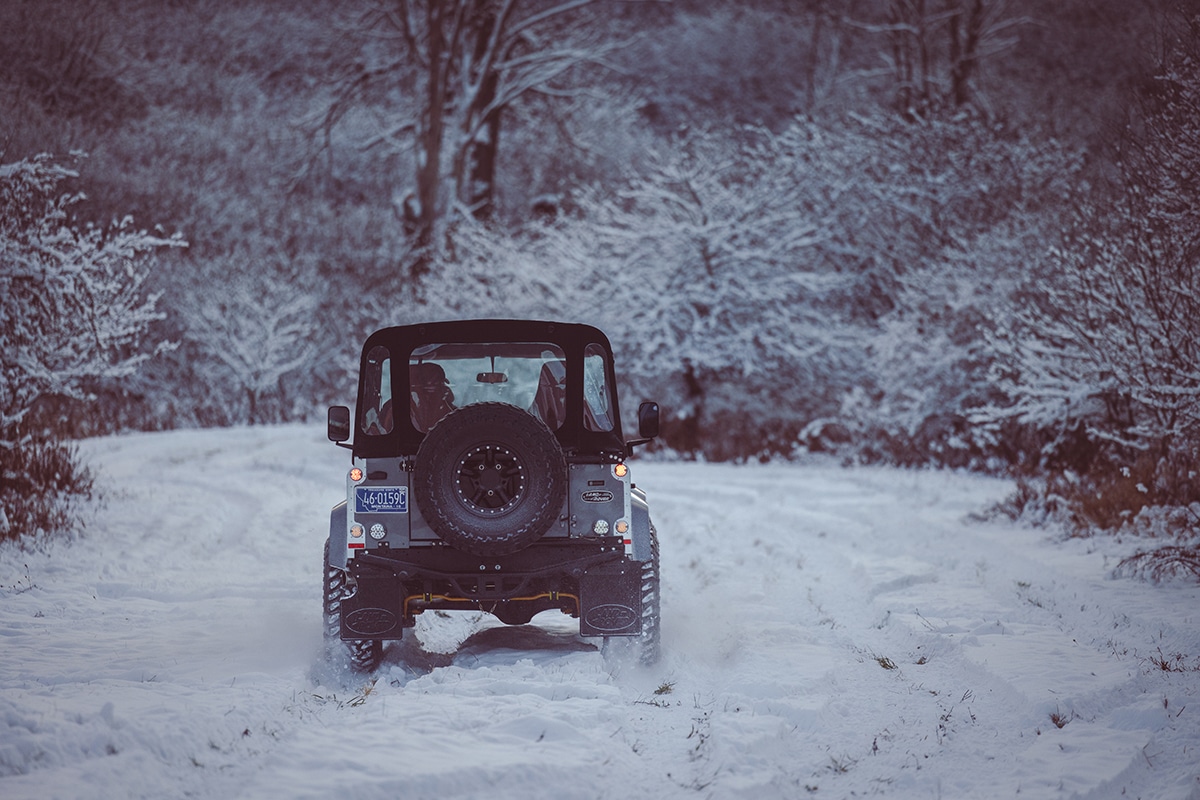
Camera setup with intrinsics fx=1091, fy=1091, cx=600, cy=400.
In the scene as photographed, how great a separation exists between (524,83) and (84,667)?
26141 mm

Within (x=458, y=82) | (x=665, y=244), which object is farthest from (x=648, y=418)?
(x=458, y=82)

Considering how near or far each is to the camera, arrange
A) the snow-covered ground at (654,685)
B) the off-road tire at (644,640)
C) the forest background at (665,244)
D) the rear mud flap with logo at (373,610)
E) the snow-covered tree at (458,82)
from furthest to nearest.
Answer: the snow-covered tree at (458,82) → the forest background at (665,244) → the off-road tire at (644,640) → the rear mud flap with logo at (373,610) → the snow-covered ground at (654,685)

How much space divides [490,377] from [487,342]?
27cm

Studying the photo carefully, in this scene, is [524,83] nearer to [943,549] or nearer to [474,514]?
[943,549]

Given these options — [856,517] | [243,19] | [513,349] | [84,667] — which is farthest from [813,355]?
[243,19]

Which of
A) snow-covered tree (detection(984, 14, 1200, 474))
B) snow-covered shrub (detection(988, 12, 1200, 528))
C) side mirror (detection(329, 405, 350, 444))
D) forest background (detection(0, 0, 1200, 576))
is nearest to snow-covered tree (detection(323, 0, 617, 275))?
forest background (detection(0, 0, 1200, 576))

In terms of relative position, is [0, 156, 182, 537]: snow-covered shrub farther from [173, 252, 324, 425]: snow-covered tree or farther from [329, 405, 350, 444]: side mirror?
[173, 252, 324, 425]: snow-covered tree

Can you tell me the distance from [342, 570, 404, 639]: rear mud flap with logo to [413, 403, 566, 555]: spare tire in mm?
535

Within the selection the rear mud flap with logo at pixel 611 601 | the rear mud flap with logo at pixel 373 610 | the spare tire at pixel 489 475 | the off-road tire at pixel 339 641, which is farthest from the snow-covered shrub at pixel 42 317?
the rear mud flap with logo at pixel 611 601

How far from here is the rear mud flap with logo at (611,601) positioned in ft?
21.0

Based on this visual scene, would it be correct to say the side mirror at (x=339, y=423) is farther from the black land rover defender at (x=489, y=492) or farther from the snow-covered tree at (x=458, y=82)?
the snow-covered tree at (x=458, y=82)

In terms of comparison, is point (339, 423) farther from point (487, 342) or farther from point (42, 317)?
point (42, 317)

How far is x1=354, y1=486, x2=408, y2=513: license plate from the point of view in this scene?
20.9ft

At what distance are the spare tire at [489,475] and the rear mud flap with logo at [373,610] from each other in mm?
535
